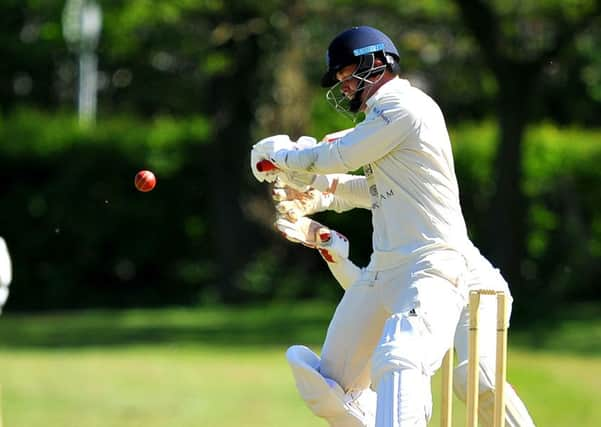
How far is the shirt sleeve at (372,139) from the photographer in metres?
4.73

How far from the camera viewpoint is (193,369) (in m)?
11.6

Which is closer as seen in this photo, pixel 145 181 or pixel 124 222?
pixel 145 181

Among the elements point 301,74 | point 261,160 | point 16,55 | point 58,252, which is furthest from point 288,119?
point 16,55

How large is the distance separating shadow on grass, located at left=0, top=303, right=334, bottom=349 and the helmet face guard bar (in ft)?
26.6

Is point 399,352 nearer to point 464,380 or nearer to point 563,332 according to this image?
point 464,380

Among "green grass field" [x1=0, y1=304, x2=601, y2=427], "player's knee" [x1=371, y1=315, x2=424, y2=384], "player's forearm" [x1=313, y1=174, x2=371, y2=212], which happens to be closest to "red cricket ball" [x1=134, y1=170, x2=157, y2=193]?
"player's forearm" [x1=313, y1=174, x2=371, y2=212]

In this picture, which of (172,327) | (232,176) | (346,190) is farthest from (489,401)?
(232,176)

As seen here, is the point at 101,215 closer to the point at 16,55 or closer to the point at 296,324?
the point at 296,324

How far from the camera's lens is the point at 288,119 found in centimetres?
1675

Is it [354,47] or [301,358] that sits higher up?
[354,47]

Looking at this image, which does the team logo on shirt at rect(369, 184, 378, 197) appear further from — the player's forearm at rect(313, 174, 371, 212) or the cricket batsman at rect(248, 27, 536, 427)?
the player's forearm at rect(313, 174, 371, 212)

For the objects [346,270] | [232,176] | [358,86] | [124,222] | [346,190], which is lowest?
[346,270]

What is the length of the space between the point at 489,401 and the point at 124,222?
1271 cm

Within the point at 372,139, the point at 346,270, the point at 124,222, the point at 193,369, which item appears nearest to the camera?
the point at 372,139
